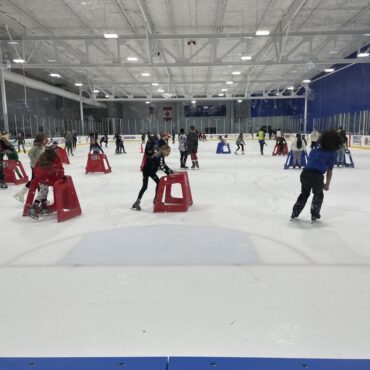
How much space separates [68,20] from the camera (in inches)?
510

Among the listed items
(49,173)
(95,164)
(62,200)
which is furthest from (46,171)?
(95,164)

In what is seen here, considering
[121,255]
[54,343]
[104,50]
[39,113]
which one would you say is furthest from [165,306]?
[39,113]

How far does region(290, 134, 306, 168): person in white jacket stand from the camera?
9836 mm

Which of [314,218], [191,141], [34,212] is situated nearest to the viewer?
[314,218]

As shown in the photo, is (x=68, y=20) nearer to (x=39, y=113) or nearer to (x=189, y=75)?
(x=39, y=113)

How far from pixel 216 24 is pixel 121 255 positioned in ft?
39.8

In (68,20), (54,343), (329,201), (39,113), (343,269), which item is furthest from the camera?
(39,113)

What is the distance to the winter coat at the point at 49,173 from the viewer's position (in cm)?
476

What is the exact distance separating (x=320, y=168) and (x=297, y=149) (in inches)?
238

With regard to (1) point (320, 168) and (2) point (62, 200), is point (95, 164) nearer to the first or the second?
(2) point (62, 200)

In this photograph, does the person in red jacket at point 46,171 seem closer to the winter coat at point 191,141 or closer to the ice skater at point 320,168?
the ice skater at point 320,168
